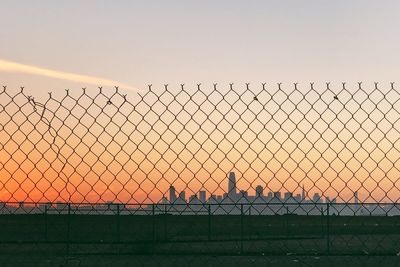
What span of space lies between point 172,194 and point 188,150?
31.1 inches

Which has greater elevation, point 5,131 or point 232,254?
point 5,131

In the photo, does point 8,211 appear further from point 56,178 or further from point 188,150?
point 188,150

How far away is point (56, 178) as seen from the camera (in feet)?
19.3

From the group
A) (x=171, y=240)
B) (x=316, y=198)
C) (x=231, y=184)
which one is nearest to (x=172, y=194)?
(x=231, y=184)

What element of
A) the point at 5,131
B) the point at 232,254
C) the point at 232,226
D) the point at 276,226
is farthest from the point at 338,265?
the point at 276,226

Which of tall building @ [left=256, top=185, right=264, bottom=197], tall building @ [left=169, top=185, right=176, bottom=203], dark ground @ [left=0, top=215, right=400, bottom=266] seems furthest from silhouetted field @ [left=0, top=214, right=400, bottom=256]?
tall building @ [left=169, top=185, right=176, bottom=203]

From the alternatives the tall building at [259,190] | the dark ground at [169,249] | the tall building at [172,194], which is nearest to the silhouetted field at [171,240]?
the dark ground at [169,249]

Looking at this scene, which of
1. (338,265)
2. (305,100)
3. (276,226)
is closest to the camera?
(305,100)

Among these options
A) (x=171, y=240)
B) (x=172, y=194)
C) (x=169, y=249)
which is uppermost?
(x=172, y=194)

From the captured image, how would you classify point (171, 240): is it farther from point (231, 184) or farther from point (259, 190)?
point (231, 184)

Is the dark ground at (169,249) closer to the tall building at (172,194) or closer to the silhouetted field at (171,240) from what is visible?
the silhouetted field at (171,240)

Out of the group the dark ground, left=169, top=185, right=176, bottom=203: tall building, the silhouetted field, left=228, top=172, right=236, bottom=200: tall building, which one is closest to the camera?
left=228, top=172, right=236, bottom=200: tall building

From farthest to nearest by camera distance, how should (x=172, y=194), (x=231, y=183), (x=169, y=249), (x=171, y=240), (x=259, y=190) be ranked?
(x=169, y=249) → (x=171, y=240) → (x=259, y=190) → (x=172, y=194) → (x=231, y=183)

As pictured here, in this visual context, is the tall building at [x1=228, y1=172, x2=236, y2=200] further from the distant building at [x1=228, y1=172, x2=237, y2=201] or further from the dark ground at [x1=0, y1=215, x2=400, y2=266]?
the dark ground at [x1=0, y1=215, x2=400, y2=266]
